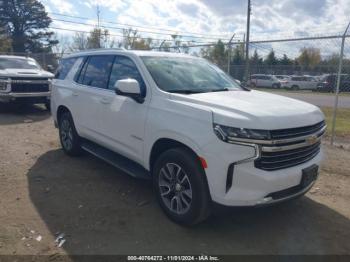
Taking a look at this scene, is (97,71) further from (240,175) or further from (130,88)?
(240,175)

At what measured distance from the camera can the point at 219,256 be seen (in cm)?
338

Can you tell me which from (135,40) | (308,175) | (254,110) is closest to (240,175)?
(254,110)

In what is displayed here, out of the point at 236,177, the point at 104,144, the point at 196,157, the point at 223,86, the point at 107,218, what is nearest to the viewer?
the point at 236,177

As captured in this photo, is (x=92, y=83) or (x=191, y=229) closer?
(x=191, y=229)

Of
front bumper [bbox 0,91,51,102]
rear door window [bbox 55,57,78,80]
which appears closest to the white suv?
rear door window [bbox 55,57,78,80]

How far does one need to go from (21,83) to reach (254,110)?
30.6 feet

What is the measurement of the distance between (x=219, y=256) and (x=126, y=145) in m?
1.91

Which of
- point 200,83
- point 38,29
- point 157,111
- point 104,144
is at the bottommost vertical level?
point 104,144

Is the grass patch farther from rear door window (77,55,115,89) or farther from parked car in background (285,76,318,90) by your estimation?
parked car in background (285,76,318,90)

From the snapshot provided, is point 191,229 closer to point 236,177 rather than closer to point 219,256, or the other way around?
point 219,256

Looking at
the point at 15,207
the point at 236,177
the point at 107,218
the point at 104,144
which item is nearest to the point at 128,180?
the point at 104,144

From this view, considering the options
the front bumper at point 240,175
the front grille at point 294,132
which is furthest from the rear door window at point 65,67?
the front grille at point 294,132

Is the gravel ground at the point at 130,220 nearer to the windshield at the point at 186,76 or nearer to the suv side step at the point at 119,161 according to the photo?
the suv side step at the point at 119,161

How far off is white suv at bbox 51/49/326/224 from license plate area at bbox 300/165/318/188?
1 centimetres
